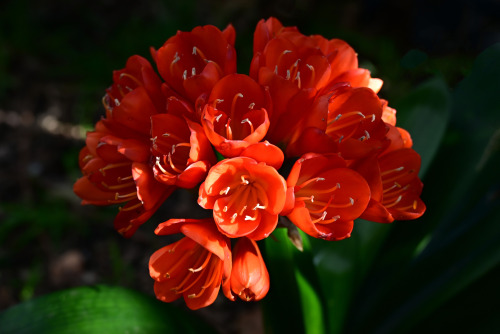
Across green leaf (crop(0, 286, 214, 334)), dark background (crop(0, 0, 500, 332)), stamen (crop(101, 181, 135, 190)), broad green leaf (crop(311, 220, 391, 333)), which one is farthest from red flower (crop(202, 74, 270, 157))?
dark background (crop(0, 0, 500, 332))

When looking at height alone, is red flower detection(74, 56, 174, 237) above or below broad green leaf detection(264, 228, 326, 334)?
above

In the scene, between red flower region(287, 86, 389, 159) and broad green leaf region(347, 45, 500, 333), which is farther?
broad green leaf region(347, 45, 500, 333)

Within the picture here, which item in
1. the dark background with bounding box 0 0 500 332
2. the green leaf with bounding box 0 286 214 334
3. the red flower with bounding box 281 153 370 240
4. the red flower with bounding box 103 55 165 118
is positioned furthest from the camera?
the dark background with bounding box 0 0 500 332

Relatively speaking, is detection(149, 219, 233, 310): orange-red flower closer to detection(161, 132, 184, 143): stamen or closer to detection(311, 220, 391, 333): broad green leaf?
detection(161, 132, 184, 143): stamen

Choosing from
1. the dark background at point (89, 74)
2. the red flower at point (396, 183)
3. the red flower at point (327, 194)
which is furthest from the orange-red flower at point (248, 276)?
the dark background at point (89, 74)

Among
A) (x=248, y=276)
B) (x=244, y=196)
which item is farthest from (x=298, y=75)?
(x=248, y=276)

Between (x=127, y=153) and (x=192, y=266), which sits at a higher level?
(x=127, y=153)

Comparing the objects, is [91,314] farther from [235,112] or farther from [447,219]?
[447,219]
